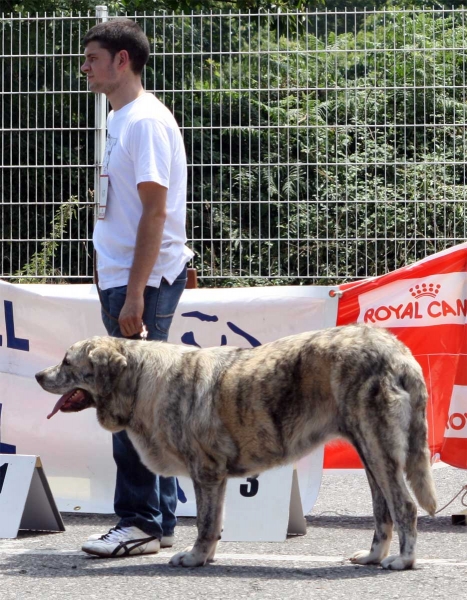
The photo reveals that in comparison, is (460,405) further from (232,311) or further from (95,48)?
(95,48)

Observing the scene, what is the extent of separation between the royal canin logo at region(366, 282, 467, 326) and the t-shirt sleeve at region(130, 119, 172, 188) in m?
1.95

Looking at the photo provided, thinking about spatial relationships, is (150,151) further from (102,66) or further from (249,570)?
(249,570)

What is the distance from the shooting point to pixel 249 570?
189 inches

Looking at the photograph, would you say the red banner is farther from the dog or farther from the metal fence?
the dog

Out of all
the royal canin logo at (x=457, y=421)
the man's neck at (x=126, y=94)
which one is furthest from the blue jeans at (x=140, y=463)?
the royal canin logo at (x=457, y=421)

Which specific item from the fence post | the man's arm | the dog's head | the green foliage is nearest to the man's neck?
the man's arm

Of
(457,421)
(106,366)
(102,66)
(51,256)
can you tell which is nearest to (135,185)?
(102,66)

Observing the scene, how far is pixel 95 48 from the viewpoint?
5.28m

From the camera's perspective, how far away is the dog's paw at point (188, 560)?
190 inches

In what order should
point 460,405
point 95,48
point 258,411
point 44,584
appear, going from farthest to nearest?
point 460,405 < point 95,48 < point 258,411 < point 44,584

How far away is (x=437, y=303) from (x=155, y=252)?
83.6 inches

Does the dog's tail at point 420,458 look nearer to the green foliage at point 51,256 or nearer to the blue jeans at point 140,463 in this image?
the blue jeans at point 140,463

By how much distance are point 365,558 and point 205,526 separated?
2.39ft

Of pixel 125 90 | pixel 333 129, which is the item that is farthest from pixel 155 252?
pixel 333 129
